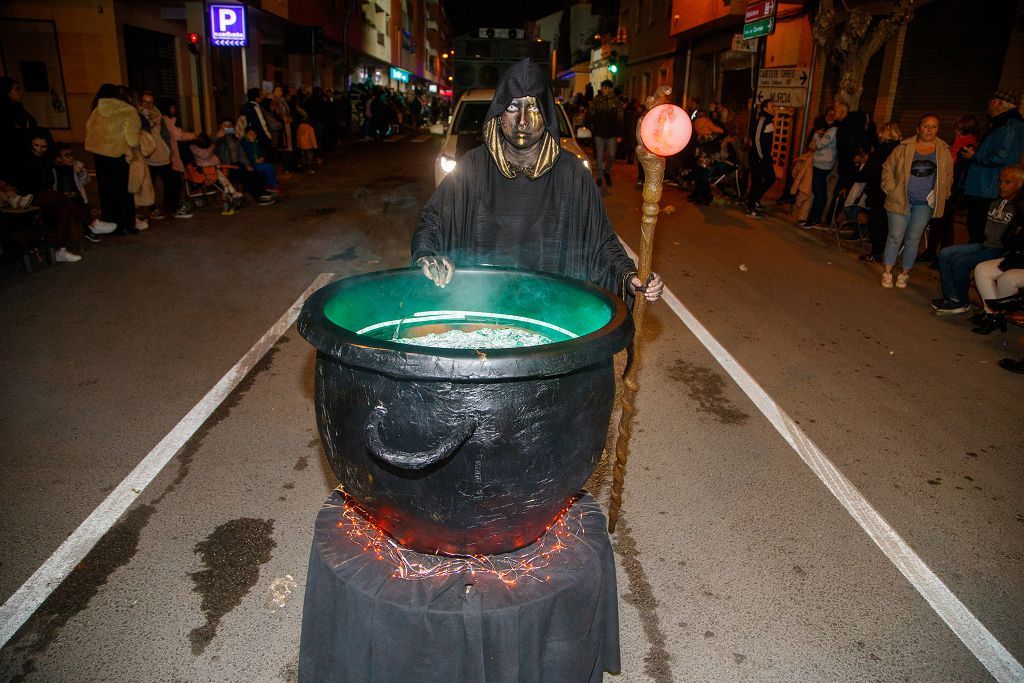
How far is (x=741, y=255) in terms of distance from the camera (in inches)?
397

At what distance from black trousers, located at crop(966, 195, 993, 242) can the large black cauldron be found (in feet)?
26.6

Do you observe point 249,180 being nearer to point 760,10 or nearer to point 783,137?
point 760,10

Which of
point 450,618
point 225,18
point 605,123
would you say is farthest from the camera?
point 225,18

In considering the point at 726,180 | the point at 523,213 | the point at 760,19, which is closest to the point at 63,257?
the point at 523,213

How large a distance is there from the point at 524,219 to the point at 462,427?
1544mm

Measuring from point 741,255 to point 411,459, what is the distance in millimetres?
9279

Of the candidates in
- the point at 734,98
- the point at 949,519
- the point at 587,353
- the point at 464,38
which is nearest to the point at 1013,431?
the point at 949,519

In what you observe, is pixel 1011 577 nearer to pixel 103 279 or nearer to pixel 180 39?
pixel 103 279

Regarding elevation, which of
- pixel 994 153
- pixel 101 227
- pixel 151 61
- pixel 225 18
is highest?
pixel 225 18

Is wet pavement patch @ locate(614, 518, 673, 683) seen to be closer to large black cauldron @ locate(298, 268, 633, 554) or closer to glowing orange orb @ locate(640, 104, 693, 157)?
large black cauldron @ locate(298, 268, 633, 554)

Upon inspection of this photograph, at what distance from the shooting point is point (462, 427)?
5.61 feet

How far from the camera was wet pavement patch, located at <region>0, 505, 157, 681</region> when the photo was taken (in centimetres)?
265

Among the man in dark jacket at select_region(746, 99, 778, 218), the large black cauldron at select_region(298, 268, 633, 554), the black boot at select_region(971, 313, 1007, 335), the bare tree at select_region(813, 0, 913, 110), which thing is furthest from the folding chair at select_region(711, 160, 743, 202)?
the large black cauldron at select_region(298, 268, 633, 554)

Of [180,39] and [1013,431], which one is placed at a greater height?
[180,39]
